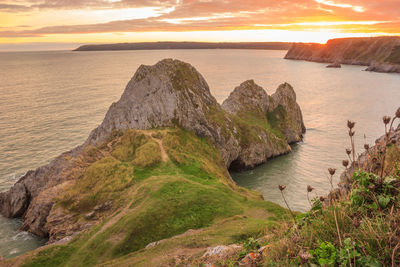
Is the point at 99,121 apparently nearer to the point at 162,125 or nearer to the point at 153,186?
the point at 162,125

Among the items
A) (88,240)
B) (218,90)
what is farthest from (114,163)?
(218,90)

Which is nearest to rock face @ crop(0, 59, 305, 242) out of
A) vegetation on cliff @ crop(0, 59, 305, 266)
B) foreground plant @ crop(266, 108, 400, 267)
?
vegetation on cliff @ crop(0, 59, 305, 266)

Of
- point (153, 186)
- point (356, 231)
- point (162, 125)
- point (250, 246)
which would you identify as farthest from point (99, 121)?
point (356, 231)

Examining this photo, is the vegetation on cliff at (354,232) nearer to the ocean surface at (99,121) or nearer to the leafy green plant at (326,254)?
the leafy green plant at (326,254)

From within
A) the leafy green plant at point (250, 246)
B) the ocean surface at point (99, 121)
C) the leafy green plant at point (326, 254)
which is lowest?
the ocean surface at point (99, 121)

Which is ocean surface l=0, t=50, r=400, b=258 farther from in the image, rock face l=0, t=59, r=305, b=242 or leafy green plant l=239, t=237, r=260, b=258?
leafy green plant l=239, t=237, r=260, b=258

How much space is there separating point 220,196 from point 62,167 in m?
24.4

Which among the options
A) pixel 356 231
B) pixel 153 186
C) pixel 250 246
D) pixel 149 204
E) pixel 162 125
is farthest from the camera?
pixel 162 125

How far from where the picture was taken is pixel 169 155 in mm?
36500

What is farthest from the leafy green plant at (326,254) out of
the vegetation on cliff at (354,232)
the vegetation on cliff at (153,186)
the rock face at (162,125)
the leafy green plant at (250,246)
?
the rock face at (162,125)

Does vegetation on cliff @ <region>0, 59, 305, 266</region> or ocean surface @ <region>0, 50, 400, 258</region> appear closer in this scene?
vegetation on cliff @ <region>0, 59, 305, 266</region>

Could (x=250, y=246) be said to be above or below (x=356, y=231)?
below

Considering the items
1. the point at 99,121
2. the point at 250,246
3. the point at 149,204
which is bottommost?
the point at 99,121

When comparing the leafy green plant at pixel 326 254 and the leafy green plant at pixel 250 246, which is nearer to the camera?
the leafy green plant at pixel 326 254
